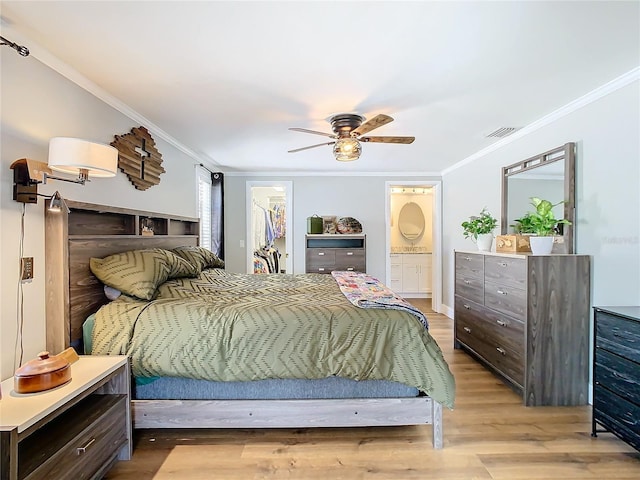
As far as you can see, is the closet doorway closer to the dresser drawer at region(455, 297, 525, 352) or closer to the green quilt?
the dresser drawer at region(455, 297, 525, 352)

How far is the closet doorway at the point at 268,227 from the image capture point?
18.7 feet

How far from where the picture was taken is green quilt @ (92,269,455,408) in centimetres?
204

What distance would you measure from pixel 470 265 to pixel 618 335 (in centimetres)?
167

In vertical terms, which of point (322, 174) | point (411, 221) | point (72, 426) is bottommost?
point (72, 426)

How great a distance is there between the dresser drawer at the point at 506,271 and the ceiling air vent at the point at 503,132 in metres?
1.30

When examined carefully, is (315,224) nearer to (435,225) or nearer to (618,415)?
(435,225)

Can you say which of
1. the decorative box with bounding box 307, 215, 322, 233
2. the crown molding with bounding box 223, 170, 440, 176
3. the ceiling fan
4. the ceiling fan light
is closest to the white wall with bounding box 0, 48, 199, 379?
the ceiling fan

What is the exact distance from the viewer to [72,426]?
165cm

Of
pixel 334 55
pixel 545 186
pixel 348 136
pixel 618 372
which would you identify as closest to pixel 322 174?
pixel 348 136

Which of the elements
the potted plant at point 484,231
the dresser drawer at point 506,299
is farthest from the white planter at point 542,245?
the potted plant at point 484,231

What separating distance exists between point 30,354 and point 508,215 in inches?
164

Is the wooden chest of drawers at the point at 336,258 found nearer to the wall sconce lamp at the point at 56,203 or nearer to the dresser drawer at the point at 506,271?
the dresser drawer at the point at 506,271

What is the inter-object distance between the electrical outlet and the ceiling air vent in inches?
154

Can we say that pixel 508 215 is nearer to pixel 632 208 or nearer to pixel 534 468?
pixel 632 208
